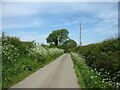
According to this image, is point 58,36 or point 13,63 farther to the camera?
point 58,36

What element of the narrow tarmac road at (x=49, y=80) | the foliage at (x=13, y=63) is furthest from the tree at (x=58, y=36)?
the narrow tarmac road at (x=49, y=80)

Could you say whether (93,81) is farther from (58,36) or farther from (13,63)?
(58,36)

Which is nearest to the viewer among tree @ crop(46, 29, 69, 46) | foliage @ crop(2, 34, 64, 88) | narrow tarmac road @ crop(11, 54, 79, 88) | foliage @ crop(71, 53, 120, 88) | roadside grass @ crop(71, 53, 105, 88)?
foliage @ crop(71, 53, 120, 88)

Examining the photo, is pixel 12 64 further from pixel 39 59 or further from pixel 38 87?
pixel 39 59

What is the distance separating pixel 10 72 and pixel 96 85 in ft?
17.7

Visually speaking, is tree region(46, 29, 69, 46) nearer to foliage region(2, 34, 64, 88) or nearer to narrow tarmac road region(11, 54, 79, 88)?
foliage region(2, 34, 64, 88)

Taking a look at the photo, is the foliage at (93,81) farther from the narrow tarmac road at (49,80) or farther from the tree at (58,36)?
the tree at (58,36)

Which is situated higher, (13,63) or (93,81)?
(13,63)

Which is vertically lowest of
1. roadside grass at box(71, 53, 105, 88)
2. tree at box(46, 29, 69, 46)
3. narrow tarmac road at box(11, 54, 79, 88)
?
narrow tarmac road at box(11, 54, 79, 88)

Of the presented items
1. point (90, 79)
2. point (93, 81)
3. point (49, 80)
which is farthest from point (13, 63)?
point (93, 81)

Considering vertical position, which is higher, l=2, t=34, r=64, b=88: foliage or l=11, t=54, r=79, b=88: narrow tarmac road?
l=2, t=34, r=64, b=88: foliage

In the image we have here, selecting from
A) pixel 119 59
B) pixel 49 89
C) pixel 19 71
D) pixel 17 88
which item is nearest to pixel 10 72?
pixel 19 71

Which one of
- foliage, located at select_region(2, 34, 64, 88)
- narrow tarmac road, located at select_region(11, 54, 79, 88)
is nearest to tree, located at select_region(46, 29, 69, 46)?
foliage, located at select_region(2, 34, 64, 88)

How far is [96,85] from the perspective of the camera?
22.1 ft
